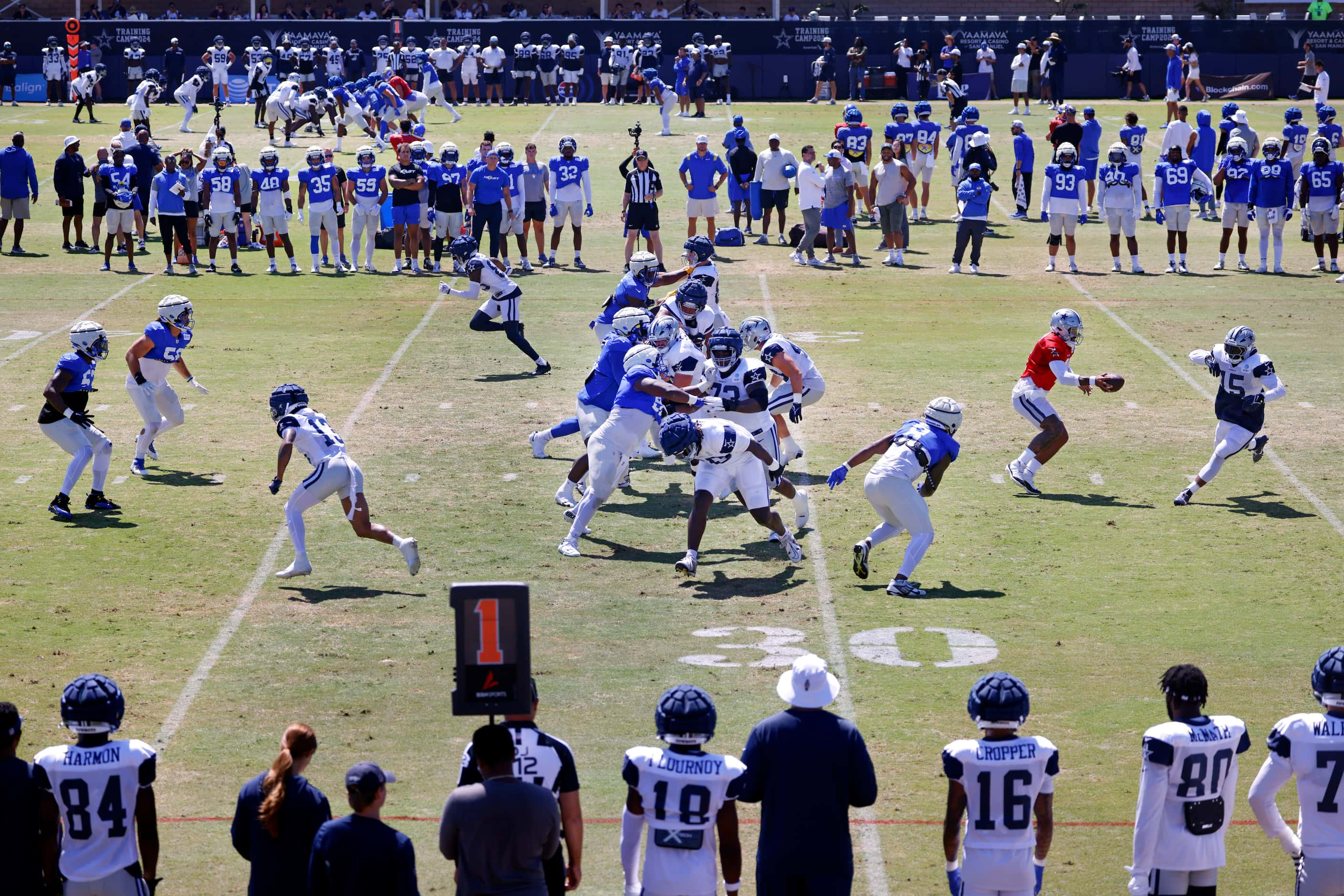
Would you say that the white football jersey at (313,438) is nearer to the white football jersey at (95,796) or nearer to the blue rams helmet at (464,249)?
the white football jersey at (95,796)

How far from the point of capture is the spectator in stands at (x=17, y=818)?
23.0 ft

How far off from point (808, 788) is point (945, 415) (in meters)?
6.45

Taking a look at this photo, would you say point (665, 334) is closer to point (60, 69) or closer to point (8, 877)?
point (8, 877)

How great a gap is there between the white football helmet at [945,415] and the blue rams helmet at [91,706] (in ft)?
24.2

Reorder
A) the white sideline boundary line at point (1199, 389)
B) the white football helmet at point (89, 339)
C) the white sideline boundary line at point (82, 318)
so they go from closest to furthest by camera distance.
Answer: the white football helmet at point (89, 339) < the white sideline boundary line at point (1199, 389) < the white sideline boundary line at point (82, 318)

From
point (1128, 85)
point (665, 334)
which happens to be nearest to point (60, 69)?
point (1128, 85)

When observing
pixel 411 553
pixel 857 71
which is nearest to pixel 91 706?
pixel 411 553

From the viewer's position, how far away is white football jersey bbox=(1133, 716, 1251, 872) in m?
7.02

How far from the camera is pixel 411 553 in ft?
42.9

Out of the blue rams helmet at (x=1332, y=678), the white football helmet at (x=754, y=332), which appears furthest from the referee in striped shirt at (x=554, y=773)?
the white football helmet at (x=754, y=332)

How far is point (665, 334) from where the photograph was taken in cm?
1430

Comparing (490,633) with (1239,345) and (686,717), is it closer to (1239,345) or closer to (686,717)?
(686,717)

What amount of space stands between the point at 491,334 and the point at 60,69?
32.3 m

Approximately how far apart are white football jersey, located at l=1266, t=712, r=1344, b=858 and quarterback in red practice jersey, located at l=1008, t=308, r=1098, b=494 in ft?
28.7
